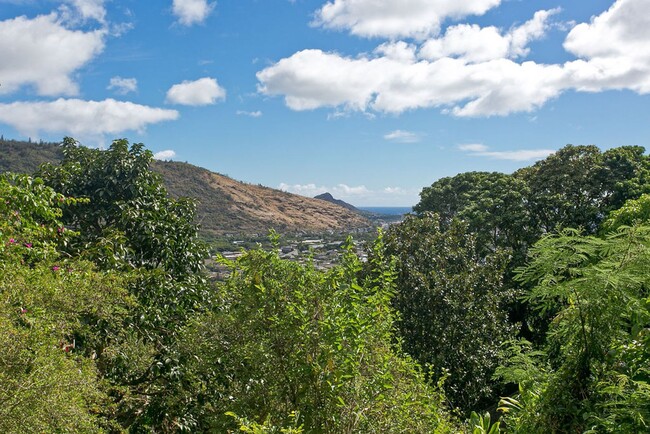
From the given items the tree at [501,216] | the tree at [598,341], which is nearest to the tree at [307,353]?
the tree at [598,341]

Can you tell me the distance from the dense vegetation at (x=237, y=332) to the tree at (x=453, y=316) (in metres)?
5.59

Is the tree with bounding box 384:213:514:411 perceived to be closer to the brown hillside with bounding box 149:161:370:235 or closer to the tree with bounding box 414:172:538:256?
the tree with bounding box 414:172:538:256

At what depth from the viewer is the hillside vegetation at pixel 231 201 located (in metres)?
74.8

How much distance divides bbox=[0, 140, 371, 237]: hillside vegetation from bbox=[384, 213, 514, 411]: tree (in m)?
57.4

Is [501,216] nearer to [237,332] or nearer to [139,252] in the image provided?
[139,252]

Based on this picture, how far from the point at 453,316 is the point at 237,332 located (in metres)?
8.56

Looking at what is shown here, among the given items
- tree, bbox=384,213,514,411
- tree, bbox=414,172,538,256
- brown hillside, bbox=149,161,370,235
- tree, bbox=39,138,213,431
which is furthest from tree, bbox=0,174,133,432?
brown hillside, bbox=149,161,370,235

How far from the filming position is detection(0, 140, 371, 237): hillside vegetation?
245 ft

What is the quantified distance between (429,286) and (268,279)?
857 centimetres

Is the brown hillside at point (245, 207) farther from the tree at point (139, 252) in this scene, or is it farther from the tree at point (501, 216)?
the tree at point (139, 252)

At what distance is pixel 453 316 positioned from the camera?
12.7 m

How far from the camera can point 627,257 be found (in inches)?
165

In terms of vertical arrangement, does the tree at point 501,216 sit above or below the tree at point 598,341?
Result: above

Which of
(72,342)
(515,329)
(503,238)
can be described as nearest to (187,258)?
(72,342)
